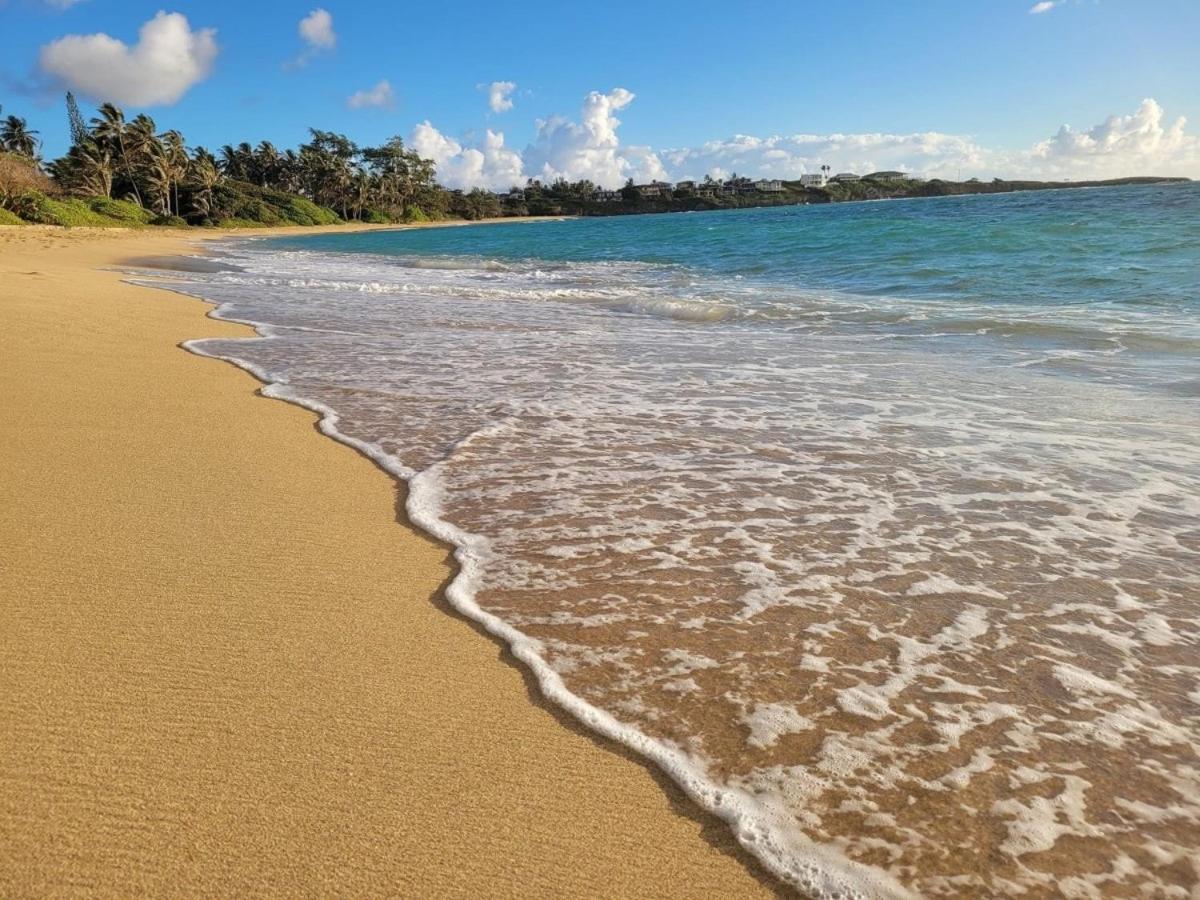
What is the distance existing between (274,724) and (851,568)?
2.39m

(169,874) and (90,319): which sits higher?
(90,319)

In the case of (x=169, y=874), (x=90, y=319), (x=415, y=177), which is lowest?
(x=169, y=874)

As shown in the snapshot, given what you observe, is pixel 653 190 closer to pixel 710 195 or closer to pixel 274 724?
pixel 710 195

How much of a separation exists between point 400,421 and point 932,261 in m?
19.7

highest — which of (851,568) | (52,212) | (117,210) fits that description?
(117,210)

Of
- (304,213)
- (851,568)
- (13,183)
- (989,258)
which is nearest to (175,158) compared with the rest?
(304,213)

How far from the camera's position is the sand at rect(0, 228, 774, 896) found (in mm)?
1812

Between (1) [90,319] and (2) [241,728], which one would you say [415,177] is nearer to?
(1) [90,319]

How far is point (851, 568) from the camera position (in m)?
3.49

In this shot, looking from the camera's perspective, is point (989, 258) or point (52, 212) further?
point (52, 212)

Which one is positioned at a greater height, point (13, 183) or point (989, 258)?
point (13, 183)

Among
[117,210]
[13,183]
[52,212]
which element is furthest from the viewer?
[117,210]

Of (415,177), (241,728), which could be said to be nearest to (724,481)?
(241,728)

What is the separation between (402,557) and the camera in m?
3.56
